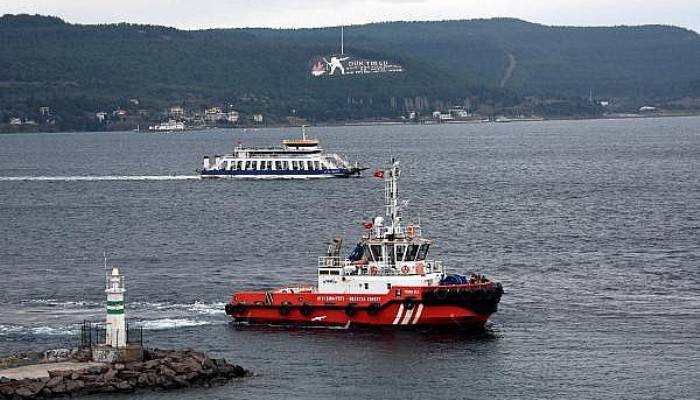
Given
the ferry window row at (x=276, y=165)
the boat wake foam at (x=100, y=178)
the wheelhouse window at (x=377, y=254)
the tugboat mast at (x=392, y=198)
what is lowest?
the boat wake foam at (x=100, y=178)

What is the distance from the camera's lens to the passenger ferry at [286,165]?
162375mm

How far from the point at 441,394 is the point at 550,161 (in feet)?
488

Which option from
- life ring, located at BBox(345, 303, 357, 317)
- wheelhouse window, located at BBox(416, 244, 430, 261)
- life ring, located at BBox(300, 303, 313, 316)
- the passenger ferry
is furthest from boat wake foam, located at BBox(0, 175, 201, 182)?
life ring, located at BBox(345, 303, 357, 317)

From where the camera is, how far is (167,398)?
1962 inches

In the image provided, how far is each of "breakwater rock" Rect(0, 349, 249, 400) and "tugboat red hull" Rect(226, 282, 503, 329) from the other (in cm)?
935

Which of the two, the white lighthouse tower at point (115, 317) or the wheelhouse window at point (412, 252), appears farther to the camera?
the wheelhouse window at point (412, 252)

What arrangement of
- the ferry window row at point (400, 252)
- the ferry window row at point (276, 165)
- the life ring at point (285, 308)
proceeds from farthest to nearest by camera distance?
the ferry window row at point (276, 165) → the life ring at point (285, 308) → the ferry window row at point (400, 252)

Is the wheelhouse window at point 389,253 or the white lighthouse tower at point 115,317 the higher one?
the wheelhouse window at point 389,253

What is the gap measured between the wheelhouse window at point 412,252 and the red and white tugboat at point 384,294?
0.04 m

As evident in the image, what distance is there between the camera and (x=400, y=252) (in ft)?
204

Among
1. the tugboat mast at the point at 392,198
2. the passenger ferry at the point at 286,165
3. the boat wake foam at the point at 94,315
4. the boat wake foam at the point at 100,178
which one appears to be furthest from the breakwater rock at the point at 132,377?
the boat wake foam at the point at 100,178

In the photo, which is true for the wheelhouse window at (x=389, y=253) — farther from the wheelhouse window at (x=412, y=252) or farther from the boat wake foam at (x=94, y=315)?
the boat wake foam at (x=94, y=315)

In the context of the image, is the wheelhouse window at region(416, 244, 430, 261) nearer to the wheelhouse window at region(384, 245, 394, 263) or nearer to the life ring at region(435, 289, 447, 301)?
the wheelhouse window at region(384, 245, 394, 263)

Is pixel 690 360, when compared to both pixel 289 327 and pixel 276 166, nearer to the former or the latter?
pixel 289 327
